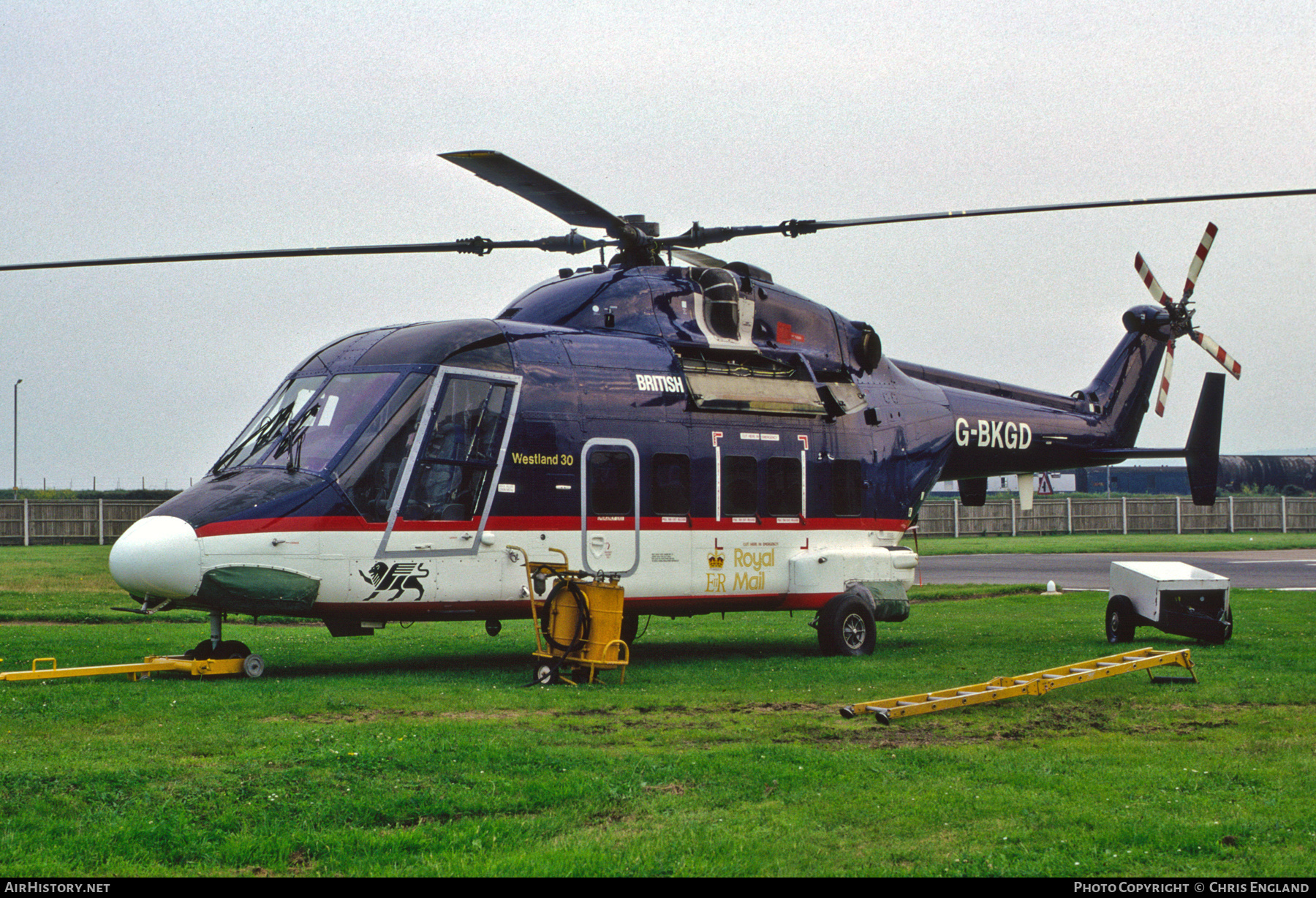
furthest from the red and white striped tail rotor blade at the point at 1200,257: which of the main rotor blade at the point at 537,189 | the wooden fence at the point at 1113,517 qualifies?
the wooden fence at the point at 1113,517

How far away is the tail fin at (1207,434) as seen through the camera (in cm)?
2055

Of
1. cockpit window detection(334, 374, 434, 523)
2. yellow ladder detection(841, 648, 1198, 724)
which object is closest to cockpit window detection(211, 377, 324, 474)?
cockpit window detection(334, 374, 434, 523)

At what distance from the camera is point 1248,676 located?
1294 centimetres

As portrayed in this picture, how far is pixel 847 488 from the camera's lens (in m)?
16.8

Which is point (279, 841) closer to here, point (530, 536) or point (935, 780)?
point (935, 780)

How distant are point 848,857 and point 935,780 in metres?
1.96

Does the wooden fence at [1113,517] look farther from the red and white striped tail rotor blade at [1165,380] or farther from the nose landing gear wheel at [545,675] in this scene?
the nose landing gear wheel at [545,675]

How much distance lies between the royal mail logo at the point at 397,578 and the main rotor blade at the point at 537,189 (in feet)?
13.8

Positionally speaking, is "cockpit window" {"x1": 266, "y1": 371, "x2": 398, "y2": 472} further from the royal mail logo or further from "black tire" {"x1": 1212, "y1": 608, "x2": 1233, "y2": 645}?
"black tire" {"x1": 1212, "y1": 608, "x2": 1233, "y2": 645}

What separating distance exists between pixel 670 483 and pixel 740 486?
1.10 metres

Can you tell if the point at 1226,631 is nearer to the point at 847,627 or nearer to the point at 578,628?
the point at 847,627

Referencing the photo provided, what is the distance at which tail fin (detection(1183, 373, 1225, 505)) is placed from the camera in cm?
2055

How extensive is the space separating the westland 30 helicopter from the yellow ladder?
397 cm

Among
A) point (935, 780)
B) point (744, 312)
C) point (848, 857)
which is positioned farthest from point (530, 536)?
point (848, 857)
